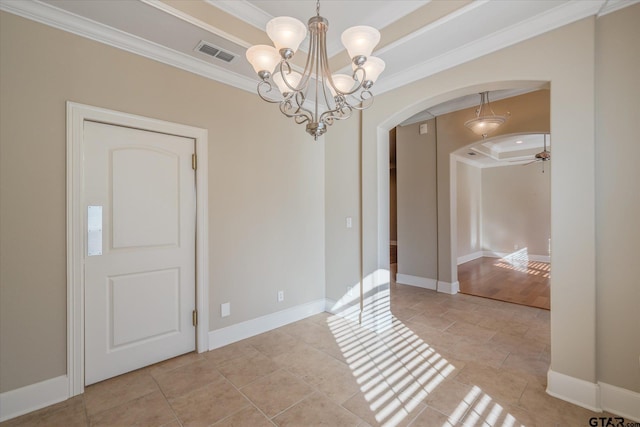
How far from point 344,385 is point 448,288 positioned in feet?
10.5

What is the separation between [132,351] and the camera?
2.40 m

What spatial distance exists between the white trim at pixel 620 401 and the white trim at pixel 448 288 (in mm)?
2769

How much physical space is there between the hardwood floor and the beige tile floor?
1.33 m

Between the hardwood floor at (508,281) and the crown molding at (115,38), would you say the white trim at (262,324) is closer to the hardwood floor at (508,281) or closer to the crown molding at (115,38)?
the crown molding at (115,38)

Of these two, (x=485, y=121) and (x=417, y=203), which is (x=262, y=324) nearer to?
(x=417, y=203)

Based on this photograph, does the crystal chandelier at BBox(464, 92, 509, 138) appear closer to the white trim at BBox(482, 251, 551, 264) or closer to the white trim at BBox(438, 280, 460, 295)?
the white trim at BBox(438, 280, 460, 295)

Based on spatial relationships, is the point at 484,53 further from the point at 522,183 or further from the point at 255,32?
the point at 522,183

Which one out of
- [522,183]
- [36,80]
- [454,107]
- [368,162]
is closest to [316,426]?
[368,162]

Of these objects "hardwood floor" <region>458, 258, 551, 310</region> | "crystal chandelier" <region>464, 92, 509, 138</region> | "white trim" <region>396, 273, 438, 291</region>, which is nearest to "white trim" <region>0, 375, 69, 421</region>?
"white trim" <region>396, 273, 438, 291</region>

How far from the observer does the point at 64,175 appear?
81.4 inches

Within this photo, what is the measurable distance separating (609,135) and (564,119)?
287 mm

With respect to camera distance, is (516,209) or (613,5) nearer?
(613,5)

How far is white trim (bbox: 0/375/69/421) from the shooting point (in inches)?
73.2

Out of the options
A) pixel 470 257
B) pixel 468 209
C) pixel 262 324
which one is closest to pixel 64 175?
pixel 262 324
